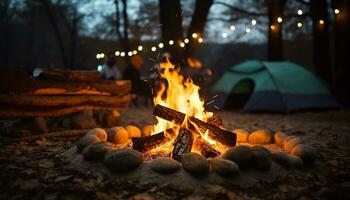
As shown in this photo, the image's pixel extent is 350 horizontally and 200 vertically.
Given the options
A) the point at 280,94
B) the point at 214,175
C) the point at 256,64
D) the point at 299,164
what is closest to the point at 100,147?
the point at 214,175

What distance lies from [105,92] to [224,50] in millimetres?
20305

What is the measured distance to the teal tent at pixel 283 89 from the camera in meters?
10.6

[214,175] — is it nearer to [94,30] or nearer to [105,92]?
[105,92]

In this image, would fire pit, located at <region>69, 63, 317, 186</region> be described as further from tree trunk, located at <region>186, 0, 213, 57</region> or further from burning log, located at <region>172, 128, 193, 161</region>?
tree trunk, located at <region>186, 0, 213, 57</region>

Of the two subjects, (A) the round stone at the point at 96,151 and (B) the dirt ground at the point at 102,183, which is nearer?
(B) the dirt ground at the point at 102,183

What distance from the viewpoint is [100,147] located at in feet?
13.8

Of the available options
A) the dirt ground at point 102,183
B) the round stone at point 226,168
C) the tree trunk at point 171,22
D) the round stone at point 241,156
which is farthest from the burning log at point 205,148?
the tree trunk at point 171,22

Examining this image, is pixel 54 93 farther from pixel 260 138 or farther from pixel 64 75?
pixel 260 138

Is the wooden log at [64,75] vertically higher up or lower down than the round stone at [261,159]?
higher up

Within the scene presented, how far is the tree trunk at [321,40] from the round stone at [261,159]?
29.8ft

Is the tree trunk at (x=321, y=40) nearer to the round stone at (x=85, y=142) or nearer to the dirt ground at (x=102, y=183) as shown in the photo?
the dirt ground at (x=102, y=183)

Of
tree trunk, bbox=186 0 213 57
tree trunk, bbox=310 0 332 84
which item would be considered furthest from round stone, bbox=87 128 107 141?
tree trunk, bbox=310 0 332 84

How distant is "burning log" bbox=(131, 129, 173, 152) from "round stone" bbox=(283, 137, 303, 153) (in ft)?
5.49

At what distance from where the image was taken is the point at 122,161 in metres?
3.82
